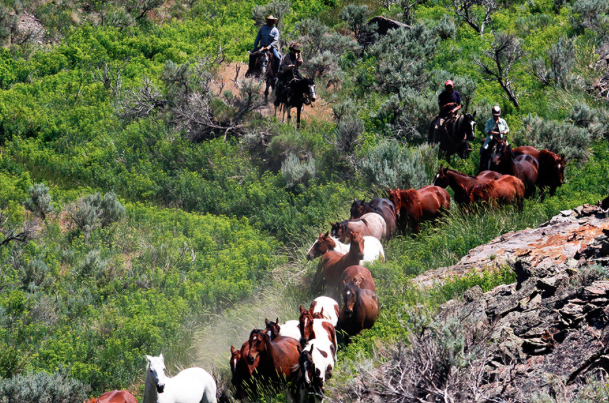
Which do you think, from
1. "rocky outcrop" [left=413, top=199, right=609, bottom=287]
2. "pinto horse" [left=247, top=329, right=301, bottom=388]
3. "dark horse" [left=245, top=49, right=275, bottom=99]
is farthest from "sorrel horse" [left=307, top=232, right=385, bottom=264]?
"dark horse" [left=245, top=49, right=275, bottom=99]

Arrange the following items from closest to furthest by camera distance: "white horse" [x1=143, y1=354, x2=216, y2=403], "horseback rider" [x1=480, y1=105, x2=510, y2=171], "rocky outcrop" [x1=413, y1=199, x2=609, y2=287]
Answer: "white horse" [x1=143, y1=354, x2=216, y2=403], "rocky outcrop" [x1=413, y1=199, x2=609, y2=287], "horseback rider" [x1=480, y1=105, x2=510, y2=171]

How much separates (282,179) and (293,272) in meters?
4.70

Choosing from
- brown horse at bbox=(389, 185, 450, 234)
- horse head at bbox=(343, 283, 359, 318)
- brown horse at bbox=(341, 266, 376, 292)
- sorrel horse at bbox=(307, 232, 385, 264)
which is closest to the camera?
horse head at bbox=(343, 283, 359, 318)

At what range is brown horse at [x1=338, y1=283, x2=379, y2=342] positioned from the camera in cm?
924

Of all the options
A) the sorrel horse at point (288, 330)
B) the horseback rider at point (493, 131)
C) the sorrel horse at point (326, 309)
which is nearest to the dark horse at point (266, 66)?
the horseback rider at point (493, 131)

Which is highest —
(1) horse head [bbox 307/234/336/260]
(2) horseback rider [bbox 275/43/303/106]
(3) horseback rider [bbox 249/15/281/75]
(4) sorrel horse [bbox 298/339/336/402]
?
(3) horseback rider [bbox 249/15/281/75]

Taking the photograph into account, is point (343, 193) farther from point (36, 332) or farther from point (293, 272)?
point (36, 332)

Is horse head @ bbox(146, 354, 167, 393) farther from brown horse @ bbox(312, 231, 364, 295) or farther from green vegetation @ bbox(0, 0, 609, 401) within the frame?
brown horse @ bbox(312, 231, 364, 295)

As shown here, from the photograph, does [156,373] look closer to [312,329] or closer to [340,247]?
Result: [312,329]

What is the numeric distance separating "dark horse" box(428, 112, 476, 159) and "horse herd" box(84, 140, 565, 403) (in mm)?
1515

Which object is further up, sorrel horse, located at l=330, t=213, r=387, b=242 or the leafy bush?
sorrel horse, located at l=330, t=213, r=387, b=242

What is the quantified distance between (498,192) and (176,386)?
282 inches

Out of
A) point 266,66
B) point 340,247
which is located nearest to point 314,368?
point 340,247

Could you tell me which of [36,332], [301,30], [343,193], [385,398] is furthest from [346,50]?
[385,398]
